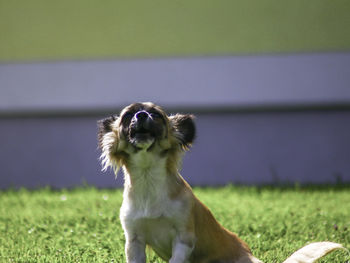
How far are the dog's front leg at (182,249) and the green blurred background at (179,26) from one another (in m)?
5.74

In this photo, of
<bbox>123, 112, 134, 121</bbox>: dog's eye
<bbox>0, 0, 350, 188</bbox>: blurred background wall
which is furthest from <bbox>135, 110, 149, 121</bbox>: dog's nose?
<bbox>0, 0, 350, 188</bbox>: blurred background wall

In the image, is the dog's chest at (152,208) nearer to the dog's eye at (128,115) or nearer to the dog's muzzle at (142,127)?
the dog's muzzle at (142,127)

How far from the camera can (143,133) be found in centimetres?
396

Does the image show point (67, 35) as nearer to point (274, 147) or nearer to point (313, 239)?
point (274, 147)

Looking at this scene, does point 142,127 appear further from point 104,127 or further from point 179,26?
point 179,26

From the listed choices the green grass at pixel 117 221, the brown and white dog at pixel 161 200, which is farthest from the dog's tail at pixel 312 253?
the green grass at pixel 117 221

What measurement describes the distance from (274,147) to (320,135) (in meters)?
0.78

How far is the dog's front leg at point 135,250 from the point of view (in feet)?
13.2

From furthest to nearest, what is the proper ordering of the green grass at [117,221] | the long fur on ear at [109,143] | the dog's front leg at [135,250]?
1. the green grass at [117,221]
2. the long fur on ear at [109,143]
3. the dog's front leg at [135,250]

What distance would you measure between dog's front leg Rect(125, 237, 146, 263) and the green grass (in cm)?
80

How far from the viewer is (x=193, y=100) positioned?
9219mm

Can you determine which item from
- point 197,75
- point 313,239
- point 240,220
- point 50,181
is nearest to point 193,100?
point 197,75

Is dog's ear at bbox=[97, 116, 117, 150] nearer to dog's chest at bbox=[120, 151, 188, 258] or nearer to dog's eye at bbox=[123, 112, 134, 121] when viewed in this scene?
dog's eye at bbox=[123, 112, 134, 121]

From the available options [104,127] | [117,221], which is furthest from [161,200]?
[117,221]
